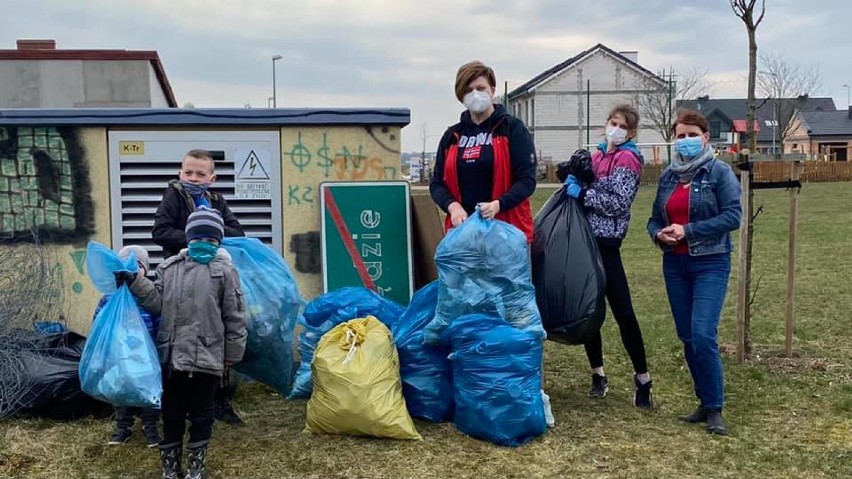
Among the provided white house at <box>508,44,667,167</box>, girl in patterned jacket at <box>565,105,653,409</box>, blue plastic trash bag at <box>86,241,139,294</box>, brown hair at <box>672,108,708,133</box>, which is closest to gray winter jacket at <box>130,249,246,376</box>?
blue plastic trash bag at <box>86,241,139,294</box>

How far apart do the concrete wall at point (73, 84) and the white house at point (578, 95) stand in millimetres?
30303

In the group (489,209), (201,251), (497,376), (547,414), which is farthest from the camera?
(547,414)

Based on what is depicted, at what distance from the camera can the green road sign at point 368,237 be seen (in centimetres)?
561

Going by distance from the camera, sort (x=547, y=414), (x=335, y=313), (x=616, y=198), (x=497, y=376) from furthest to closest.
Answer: (x=335, y=313), (x=616, y=198), (x=547, y=414), (x=497, y=376)

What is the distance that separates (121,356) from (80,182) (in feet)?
7.55

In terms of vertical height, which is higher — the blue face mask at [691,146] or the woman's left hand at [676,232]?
the blue face mask at [691,146]

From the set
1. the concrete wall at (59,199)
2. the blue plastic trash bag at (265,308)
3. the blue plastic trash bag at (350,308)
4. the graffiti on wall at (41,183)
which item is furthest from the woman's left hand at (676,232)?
the graffiti on wall at (41,183)

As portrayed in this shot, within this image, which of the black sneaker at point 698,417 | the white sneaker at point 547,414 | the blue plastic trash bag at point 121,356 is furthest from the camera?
the black sneaker at point 698,417

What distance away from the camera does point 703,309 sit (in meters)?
4.39

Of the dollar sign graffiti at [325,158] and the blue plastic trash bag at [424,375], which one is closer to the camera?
the blue plastic trash bag at [424,375]

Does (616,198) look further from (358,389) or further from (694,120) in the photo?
(358,389)

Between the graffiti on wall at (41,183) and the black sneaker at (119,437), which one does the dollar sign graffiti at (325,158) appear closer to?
the graffiti on wall at (41,183)

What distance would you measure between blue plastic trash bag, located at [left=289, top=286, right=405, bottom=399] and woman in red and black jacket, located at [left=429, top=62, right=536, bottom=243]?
0.73 metres

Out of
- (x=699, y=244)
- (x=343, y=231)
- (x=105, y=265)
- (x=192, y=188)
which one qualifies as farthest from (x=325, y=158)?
(x=699, y=244)
